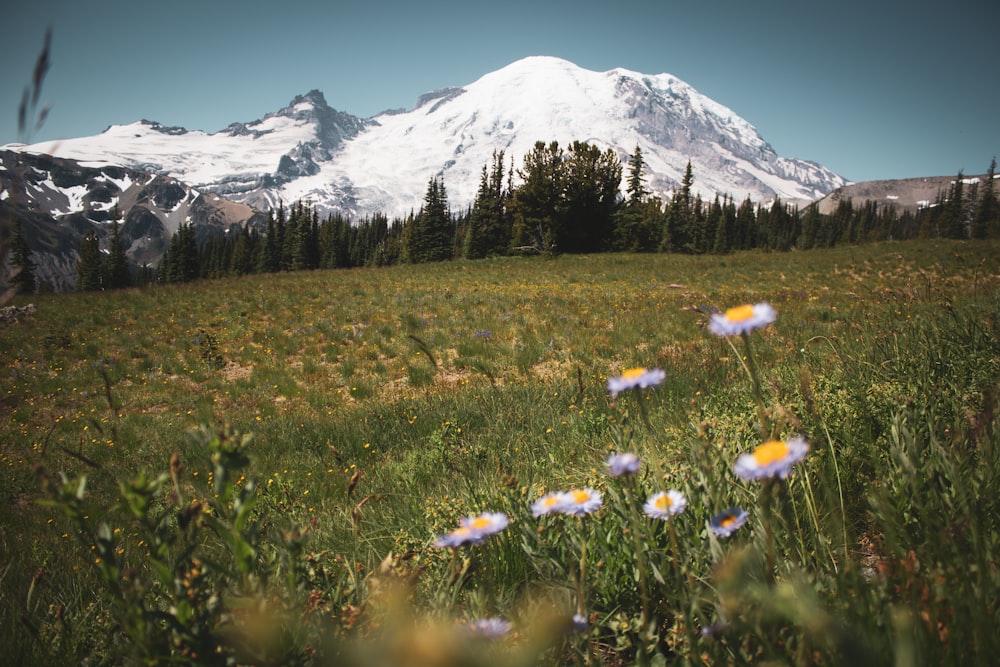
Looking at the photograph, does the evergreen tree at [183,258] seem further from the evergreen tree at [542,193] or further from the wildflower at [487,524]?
the wildflower at [487,524]

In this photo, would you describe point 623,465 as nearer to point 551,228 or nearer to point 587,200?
point 551,228

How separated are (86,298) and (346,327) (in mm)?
14067

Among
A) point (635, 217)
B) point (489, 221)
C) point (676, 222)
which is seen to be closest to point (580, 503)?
point (635, 217)

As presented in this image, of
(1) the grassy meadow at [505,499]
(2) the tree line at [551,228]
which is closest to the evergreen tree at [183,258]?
(2) the tree line at [551,228]

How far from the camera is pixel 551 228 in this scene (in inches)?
1544

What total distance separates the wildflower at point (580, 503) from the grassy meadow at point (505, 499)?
111mm

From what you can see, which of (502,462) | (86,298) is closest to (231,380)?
(502,462)

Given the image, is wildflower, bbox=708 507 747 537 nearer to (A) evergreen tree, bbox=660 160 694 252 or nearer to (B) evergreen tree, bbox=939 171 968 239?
(A) evergreen tree, bbox=660 160 694 252

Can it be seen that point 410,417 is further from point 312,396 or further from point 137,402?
point 137,402

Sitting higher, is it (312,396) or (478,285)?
(478,285)

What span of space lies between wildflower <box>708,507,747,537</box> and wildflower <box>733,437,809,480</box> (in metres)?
0.18

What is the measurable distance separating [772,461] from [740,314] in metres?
0.42

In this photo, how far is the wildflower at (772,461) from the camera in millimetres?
1097

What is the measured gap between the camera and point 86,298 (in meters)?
19.6
